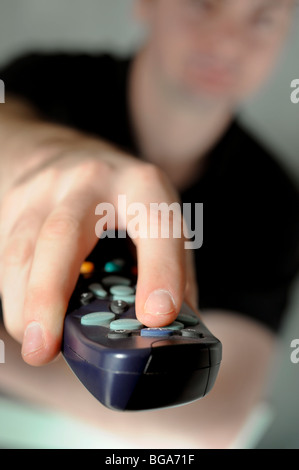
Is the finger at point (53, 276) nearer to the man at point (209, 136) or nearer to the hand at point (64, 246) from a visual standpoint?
the hand at point (64, 246)

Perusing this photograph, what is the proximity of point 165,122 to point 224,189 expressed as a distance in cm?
15

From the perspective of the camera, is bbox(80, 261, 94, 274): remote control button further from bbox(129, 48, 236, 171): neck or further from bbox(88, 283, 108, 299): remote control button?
bbox(129, 48, 236, 171): neck

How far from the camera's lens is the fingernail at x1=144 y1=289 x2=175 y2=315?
0.66 ft

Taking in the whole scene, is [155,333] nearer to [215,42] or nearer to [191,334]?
[191,334]

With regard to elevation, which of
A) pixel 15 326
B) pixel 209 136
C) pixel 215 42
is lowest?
pixel 15 326

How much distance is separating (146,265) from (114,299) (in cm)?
3

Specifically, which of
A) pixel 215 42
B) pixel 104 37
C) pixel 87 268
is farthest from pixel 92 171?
pixel 104 37

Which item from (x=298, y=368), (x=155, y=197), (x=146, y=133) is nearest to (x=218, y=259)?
(x=146, y=133)

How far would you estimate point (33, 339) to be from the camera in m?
0.21

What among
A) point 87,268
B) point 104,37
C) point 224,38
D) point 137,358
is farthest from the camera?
point 104,37

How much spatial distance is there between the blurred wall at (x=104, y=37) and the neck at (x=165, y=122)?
0.10m

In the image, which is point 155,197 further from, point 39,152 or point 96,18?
point 96,18

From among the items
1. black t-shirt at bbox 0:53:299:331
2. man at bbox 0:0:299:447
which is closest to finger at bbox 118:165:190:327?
man at bbox 0:0:299:447

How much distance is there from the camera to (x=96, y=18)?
0.88 meters
